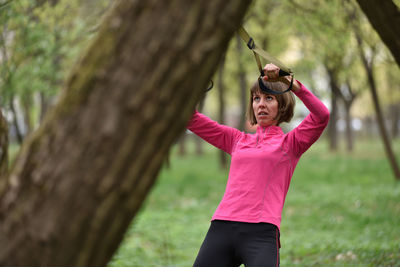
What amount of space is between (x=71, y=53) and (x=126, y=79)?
12.3 meters

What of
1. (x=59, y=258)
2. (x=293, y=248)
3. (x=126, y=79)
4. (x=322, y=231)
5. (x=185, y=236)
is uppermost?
(x=126, y=79)

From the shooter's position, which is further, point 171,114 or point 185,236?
point 185,236

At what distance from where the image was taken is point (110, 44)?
172 centimetres

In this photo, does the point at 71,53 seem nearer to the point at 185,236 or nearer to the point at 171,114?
the point at 185,236

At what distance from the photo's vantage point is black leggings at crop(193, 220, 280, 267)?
264 cm

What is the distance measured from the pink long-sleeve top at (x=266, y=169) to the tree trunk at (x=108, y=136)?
1.12 metres

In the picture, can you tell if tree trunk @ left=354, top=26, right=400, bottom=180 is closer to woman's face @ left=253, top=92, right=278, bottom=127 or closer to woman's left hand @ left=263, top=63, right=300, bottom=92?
woman's face @ left=253, top=92, right=278, bottom=127

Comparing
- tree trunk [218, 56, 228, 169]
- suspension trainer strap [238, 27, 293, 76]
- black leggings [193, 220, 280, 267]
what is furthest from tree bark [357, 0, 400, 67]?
tree trunk [218, 56, 228, 169]

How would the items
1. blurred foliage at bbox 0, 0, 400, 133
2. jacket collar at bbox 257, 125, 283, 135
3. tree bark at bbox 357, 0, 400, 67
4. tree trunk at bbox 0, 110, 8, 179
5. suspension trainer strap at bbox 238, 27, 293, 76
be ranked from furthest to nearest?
blurred foliage at bbox 0, 0, 400, 133 < tree trunk at bbox 0, 110, 8, 179 < tree bark at bbox 357, 0, 400, 67 < jacket collar at bbox 257, 125, 283, 135 < suspension trainer strap at bbox 238, 27, 293, 76

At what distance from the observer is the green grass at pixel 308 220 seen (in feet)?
19.4

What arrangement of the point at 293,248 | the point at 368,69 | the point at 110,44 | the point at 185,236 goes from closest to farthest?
1. the point at 110,44
2. the point at 293,248
3. the point at 185,236
4. the point at 368,69

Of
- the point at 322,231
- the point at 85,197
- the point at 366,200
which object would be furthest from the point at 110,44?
the point at 366,200

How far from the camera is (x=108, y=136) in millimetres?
1635

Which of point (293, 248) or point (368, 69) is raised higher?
point (368, 69)
